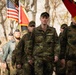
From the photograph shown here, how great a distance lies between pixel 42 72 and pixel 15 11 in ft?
33.1

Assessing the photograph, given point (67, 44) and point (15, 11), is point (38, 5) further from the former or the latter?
point (67, 44)

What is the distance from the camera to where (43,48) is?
11031 mm

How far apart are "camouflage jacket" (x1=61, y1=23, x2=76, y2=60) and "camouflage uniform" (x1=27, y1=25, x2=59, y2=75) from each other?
0.46m

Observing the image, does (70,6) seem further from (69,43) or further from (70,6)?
(69,43)

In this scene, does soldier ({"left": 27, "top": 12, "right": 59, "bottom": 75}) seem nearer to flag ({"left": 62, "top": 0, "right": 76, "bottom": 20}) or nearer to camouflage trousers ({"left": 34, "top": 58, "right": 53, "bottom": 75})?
camouflage trousers ({"left": 34, "top": 58, "right": 53, "bottom": 75})

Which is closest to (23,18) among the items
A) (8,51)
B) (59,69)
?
(8,51)

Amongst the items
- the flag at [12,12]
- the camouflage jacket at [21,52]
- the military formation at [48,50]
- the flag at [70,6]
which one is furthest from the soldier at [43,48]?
the flag at [12,12]

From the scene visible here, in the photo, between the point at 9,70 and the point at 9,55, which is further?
the point at 9,70

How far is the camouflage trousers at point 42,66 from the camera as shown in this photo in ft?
36.4

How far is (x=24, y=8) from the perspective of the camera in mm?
20250

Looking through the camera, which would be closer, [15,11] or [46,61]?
[46,61]

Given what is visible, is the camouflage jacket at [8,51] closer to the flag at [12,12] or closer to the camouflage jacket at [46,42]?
the camouflage jacket at [46,42]

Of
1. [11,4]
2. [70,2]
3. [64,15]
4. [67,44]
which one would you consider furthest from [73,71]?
[11,4]

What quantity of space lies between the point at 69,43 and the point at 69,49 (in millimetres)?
114
